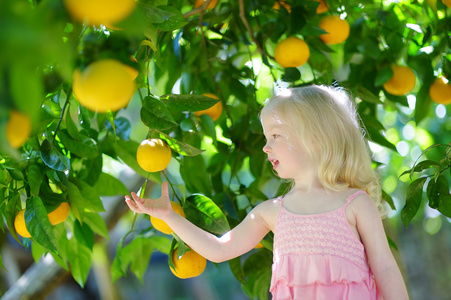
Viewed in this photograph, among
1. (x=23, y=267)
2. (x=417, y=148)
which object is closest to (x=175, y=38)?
(x=417, y=148)

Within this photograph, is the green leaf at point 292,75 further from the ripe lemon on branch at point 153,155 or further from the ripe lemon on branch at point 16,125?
the ripe lemon on branch at point 16,125

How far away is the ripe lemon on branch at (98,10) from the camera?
1.15ft

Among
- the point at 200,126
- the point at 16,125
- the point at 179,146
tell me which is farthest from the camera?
the point at 200,126

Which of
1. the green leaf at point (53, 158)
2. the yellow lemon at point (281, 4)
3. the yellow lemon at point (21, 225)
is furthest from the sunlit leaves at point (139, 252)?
the yellow lemon at point (281, 4)

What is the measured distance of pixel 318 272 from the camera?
980 millimetres

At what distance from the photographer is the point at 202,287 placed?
4324 mm

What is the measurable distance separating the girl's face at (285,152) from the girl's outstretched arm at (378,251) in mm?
125

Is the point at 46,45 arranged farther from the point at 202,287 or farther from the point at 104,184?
the point at 202,287

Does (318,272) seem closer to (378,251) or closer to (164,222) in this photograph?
(378,251)

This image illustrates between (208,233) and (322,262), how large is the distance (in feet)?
0.74

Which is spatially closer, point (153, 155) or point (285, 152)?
point (153, 155)

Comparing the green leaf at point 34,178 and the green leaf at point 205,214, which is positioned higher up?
the green leaf at point 34,178

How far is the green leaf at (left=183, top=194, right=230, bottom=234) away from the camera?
Answer: 1.04 metres

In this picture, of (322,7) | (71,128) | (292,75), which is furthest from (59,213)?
(322,7)
